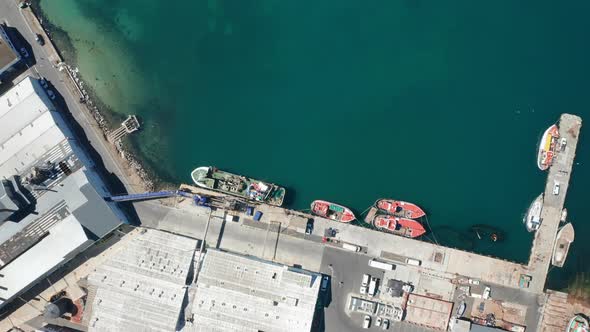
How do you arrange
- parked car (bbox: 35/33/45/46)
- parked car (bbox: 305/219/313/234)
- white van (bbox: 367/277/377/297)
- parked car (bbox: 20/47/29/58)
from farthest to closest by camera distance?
parked car (bbox: 35/33/45/46), parked car (bbox: 20/47/29/58), parked car (bbox: 305/219/313/234), white van (bbox: 367/277/377/297)

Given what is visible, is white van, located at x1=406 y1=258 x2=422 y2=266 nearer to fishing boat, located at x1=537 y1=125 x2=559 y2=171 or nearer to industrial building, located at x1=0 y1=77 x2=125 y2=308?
fishing boat, located at x1=537 y1=125 x2=559 y2=171

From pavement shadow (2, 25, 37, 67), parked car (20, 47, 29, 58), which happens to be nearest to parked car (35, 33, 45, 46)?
pavement shadow (2, 25, 37, 67)

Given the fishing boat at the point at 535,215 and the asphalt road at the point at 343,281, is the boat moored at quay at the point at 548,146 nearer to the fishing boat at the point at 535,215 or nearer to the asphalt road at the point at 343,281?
the fishing boat at the point at 535,215

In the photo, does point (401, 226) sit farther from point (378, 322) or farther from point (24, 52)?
point (24, 52)

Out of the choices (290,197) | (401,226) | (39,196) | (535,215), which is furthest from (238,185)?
(535,215)

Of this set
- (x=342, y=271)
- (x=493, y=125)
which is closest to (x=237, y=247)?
(x=342, y=271)

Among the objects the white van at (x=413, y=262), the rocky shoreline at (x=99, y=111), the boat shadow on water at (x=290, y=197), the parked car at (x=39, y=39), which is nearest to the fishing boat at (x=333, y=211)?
the boat shadow on water at (x=290, y=197)
